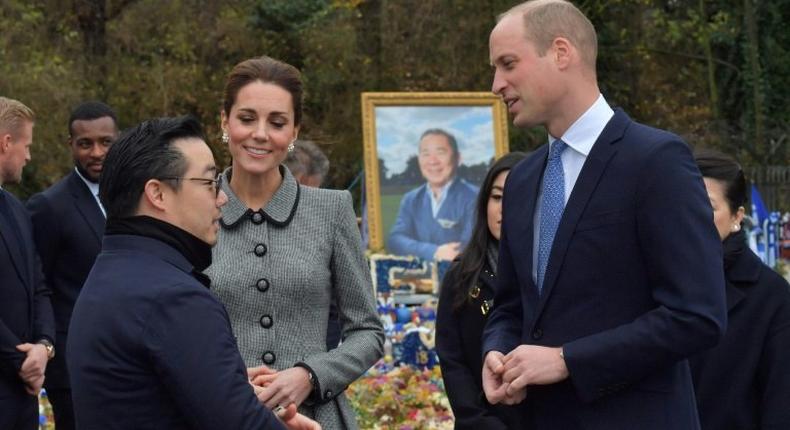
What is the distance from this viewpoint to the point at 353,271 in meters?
3.77

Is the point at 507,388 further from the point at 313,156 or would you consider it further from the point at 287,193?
the point at 313,156

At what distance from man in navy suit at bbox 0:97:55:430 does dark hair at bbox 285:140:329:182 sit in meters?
1.51

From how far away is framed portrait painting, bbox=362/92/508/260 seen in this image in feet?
44.1

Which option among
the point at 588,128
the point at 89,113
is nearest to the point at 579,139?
the point at 588,128

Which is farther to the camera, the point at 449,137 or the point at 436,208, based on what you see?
the point at 449,137

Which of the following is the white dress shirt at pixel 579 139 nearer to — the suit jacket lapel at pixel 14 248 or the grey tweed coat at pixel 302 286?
the grey tweed coat at pixel 302 286

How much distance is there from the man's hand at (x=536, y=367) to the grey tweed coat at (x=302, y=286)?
72 cm

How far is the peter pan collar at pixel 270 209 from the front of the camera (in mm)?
3748

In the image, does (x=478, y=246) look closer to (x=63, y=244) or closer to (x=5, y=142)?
(x=63, y=244)

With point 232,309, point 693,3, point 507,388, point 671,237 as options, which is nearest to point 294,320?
point 232,309

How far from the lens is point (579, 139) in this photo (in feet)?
10.4

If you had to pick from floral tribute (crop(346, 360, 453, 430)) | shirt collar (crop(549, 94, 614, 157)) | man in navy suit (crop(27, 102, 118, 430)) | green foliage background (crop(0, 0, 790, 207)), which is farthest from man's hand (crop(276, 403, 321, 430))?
green foliage background (crop(0, 0, 790, 207))

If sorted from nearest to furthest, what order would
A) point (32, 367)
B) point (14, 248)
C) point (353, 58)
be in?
point (32, 367), point (14, 248), point (353, 58)

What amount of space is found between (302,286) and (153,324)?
107 cm
